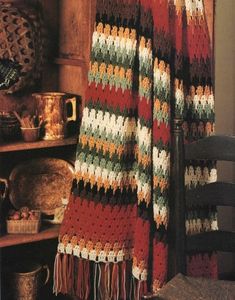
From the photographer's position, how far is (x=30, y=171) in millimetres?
2426

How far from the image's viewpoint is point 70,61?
2381 millimetres

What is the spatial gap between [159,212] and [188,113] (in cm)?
35

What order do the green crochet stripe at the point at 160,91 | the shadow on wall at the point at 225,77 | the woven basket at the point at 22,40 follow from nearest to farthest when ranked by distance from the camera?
the green crochet stripe at the point at 160,91, the woven basket at the point at 22,40, the shadow on wall at the point at 225,77

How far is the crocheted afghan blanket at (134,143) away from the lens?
2.15m

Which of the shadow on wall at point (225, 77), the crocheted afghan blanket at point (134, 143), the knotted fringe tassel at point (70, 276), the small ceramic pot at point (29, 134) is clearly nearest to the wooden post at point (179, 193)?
the crocheted afghan blanket at point (134, 143)

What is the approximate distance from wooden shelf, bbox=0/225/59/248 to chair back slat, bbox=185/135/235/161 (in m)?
0.61

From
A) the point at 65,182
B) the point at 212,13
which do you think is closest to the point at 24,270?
the point at 65,182

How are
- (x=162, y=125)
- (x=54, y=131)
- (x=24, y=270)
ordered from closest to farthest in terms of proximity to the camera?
(x=162, y=125) → (x=54, y=131) → (x=24, y=270)

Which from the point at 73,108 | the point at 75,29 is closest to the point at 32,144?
the point at 73,108

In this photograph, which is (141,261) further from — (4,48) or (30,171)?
(4,48)

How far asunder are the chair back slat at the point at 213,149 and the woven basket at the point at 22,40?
659mm

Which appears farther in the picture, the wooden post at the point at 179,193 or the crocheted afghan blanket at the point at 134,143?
the crocheted afghan blanket at the point at 134,143

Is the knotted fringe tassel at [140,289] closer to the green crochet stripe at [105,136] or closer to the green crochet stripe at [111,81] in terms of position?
the green crochet stripe at [105,136]

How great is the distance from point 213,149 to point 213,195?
142mm
